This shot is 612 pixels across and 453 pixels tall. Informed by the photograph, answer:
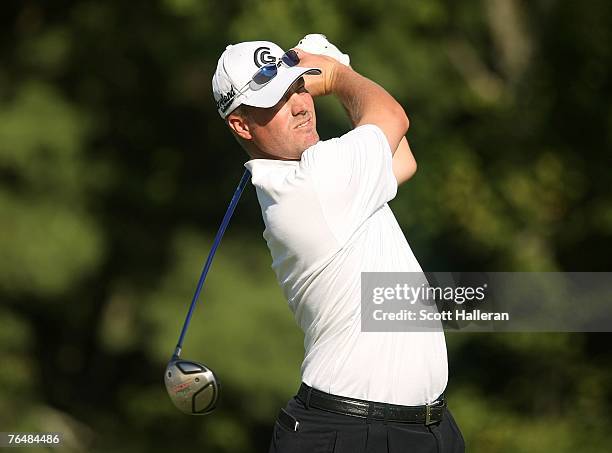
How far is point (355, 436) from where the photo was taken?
10.1 feet

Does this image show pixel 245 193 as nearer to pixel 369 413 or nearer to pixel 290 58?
pixel 290 58

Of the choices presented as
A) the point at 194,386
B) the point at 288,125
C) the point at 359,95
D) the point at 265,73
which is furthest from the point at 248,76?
the point at 194,386

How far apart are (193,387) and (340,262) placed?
2.36 ft

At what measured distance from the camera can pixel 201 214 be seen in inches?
457

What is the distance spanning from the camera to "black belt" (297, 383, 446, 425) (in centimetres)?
307

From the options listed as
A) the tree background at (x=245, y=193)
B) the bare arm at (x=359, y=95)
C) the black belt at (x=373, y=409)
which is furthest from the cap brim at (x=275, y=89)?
the tree background at (x=245, y=193)

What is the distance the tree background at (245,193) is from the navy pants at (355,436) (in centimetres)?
711

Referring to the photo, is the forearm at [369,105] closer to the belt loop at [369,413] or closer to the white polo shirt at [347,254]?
the white polo shirt at [347,254]

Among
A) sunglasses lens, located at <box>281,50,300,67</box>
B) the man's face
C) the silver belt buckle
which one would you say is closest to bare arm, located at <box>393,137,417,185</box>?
the man's face

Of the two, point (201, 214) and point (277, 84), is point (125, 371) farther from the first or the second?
point (277, 84)

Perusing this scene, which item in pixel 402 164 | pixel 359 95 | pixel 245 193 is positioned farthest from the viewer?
pixel 245 193

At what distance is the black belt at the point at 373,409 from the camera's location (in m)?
3.07

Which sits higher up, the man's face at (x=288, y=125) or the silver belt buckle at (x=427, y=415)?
the man's face at (x=288, y=125)

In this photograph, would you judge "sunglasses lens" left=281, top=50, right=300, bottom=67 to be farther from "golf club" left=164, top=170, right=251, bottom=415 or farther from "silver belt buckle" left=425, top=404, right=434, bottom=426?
"silver belt buckle" left=425, top=404, right=434, bottom=426
